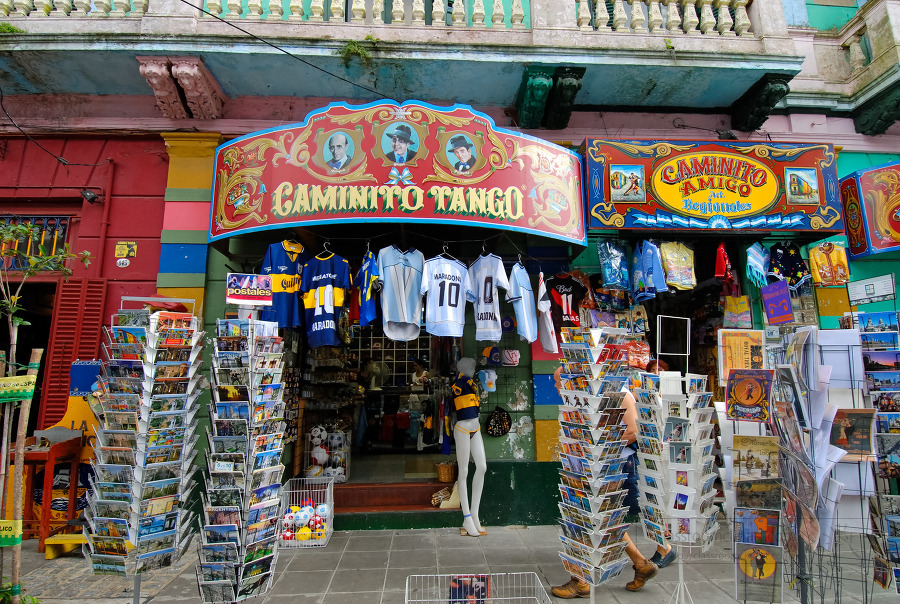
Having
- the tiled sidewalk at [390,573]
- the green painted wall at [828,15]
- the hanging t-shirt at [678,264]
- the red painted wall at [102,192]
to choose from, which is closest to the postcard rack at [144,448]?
the tiled sidewalk at [390,573]

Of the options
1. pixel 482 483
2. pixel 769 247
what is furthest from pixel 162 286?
pixel 769 247

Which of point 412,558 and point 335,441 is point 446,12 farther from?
point 412,558

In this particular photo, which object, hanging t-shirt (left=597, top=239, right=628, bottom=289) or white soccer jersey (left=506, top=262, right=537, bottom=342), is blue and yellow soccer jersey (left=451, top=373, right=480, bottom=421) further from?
hanging t-shirt (left=597, top=239, right=628, bottom=289)

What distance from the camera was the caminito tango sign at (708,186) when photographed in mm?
6359

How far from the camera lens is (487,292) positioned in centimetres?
605

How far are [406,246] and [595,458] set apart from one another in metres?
4.01

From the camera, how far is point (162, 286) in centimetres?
658


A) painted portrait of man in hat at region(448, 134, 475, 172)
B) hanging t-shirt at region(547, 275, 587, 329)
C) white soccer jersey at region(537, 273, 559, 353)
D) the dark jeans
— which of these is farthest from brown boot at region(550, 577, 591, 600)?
painted portrait of man in hat at region(448, 134, 475, 172)

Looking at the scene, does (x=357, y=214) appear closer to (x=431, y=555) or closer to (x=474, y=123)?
(x=474, y=123)

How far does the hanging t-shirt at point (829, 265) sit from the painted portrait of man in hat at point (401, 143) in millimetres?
6344

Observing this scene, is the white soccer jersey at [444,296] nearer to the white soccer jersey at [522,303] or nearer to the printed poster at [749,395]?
the white soccer jersey at [522,303]

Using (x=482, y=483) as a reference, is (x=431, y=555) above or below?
below

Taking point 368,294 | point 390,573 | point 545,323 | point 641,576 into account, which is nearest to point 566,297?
point 545,323

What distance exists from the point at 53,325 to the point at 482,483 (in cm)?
638
